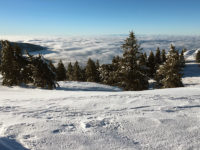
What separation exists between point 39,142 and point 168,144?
2953 millimetres

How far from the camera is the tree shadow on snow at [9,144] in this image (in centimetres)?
→ 295

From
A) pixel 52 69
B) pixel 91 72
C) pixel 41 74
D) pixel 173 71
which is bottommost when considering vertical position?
pixel 91 72

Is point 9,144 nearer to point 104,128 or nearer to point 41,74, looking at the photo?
point 104,128

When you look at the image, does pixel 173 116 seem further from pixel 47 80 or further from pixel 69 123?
pixel 47 80

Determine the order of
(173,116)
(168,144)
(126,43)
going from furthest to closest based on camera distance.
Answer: (126,43)
(173,116)
(168,144)

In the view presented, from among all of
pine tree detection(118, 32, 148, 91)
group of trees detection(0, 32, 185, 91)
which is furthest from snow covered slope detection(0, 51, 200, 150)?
pine tree detection(118, 32, 148, 91)

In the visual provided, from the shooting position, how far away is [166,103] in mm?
5711

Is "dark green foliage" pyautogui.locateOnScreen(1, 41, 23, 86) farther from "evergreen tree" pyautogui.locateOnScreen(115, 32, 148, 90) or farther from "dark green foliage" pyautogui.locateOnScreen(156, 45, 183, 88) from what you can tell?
"dark green foliage" pyautogui.locateOnScreen(156, 45, 183, 88)

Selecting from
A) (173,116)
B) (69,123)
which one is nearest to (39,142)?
(69,123)

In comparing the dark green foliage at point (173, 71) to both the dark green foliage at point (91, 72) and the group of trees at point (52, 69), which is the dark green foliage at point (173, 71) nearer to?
the group of trees at point (52, 69)

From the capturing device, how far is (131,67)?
22672 millimetres

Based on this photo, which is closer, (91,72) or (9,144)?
(9,144)

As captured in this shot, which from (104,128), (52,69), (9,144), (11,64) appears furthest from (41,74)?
(104,128)

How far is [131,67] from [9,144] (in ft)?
69.3
